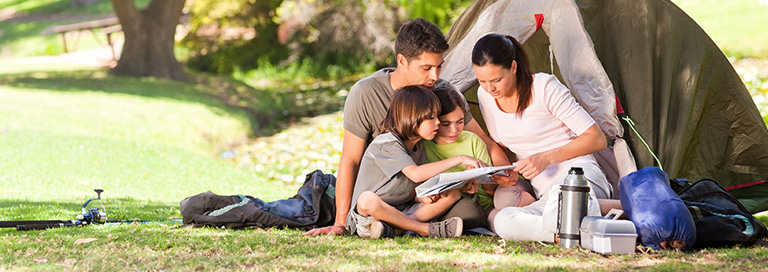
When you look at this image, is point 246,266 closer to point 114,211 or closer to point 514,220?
point 514,220

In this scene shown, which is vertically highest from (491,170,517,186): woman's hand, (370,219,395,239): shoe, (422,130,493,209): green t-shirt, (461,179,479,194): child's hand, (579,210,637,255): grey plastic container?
(422,130,493,209): green t-shirt

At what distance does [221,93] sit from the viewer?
15172 mm

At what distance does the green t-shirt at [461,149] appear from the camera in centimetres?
458

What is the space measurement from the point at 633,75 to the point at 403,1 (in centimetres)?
997

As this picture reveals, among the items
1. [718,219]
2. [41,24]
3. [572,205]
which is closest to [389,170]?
[572,205]

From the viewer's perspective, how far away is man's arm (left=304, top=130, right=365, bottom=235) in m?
4.64

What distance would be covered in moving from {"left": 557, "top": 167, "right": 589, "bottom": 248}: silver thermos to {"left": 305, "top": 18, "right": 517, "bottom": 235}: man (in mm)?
813

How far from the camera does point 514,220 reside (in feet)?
13.9

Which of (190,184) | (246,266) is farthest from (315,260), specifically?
(190,184)

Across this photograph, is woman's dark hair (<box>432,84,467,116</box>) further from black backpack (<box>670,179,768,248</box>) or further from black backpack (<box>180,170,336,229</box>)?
black backpack (<box>670,179,768,248</box>)

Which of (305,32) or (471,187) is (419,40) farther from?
(305,32)

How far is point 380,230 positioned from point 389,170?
31 cm

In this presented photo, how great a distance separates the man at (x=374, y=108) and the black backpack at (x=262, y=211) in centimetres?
24

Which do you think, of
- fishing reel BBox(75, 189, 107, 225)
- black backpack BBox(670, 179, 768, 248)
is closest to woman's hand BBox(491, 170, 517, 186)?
black backpack BBox(670, 179, 768, 248)
